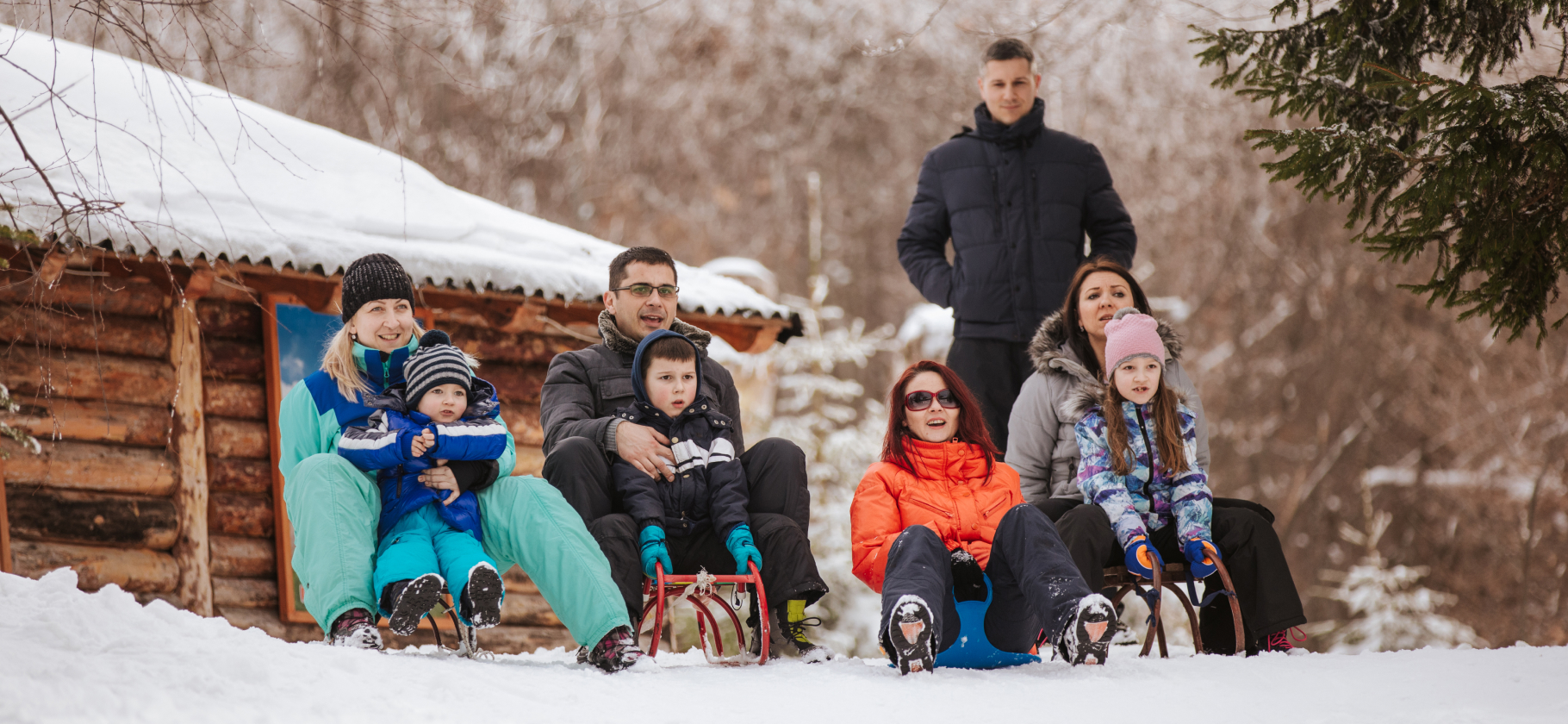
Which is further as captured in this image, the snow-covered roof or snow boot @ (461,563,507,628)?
the snow-covered roof

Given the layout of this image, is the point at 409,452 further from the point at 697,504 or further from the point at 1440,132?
the point at 1440,132

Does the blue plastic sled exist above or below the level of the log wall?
below

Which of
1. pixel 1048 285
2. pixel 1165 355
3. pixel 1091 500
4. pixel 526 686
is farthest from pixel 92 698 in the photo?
pixel 1048 285

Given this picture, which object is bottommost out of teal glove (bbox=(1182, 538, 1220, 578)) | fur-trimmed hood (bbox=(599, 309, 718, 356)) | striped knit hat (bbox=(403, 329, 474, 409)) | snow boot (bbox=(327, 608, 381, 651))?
snow boot (bbox=(327, 608, 381, 651))

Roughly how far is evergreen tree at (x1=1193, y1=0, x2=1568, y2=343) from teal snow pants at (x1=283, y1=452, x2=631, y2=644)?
2426 millimetres

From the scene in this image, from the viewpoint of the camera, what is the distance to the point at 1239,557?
421cm

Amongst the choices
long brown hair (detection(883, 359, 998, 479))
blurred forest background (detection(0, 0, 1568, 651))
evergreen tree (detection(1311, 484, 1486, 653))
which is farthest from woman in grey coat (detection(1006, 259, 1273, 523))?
evergreen tree (detection(1311, 484, 1486, 653))

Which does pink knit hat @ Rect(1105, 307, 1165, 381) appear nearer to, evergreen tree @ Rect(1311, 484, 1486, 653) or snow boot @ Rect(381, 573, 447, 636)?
snow boot @ Rect(381, 573, 447, 636)

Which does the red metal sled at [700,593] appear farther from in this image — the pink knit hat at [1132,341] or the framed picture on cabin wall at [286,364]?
the framed picture on cabin wall at [286,364]

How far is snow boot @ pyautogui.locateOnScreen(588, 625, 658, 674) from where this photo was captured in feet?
11.6

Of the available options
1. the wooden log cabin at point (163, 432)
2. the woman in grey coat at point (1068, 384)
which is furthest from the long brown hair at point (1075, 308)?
the wooden log cabin at point (163, 432)

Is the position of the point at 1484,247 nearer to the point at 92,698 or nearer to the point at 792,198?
the point at 92,698

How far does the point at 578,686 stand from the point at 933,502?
→ 141cm

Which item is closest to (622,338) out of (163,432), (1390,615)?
(163,432)
